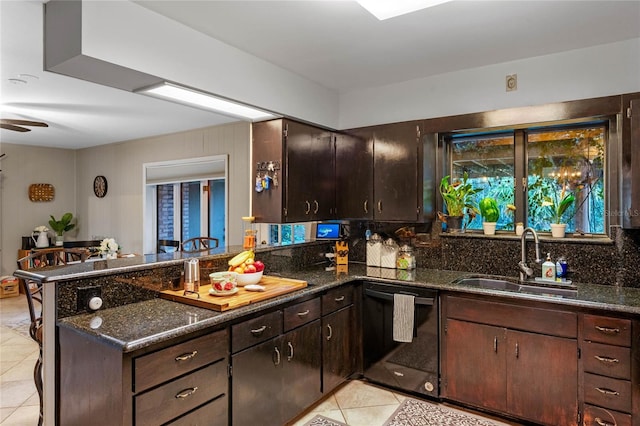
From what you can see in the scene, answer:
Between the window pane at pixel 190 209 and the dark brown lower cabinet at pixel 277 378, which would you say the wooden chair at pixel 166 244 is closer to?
the window pane at pixel 190 209

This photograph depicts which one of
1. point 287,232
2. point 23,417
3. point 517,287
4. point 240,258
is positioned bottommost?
point 23,417

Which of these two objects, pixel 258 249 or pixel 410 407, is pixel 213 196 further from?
pixel 410 407

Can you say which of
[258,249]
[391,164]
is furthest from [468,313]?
[258,249]

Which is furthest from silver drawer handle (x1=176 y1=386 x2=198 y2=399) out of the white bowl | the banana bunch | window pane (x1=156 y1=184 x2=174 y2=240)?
window pane (x1=156 y1=184 x2=174 y2=240)

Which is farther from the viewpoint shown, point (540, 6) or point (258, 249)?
point (258, 249)

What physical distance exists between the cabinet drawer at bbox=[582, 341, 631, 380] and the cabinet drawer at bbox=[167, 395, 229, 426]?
210 cm

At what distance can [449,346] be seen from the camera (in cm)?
276

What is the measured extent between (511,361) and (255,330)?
1682mm

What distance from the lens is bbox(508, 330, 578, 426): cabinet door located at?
2.34 m

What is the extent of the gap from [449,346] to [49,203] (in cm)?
755

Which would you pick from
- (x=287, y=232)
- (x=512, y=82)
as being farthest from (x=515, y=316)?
(x=287, y=232)

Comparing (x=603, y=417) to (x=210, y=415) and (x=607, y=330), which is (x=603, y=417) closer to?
(x=607, y=330)

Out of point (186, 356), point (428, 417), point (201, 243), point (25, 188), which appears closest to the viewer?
point (186, 356)

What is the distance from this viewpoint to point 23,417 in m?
2.72
